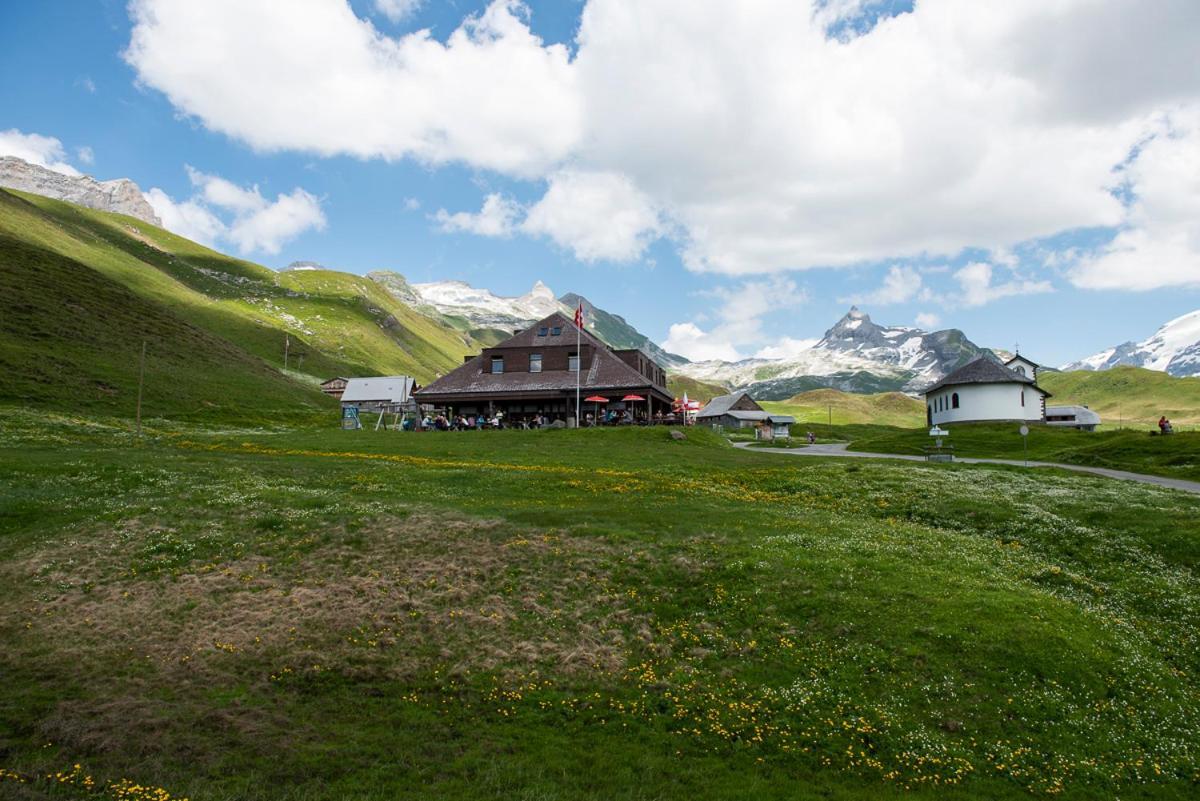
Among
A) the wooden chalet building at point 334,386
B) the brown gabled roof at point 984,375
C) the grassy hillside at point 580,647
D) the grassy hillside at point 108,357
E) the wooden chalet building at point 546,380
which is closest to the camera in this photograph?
the grassy hillside at point 580,647

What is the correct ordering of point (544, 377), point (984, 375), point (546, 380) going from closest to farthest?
point (546, 380) → point (544, 377) → point (984, 375)

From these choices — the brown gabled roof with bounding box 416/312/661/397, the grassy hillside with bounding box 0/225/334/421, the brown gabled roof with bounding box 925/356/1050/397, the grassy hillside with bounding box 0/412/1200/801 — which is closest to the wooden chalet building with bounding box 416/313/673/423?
the brown gabled roof with bounding box 416/312/661/397

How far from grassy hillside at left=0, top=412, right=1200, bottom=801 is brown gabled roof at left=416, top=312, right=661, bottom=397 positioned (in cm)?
3978

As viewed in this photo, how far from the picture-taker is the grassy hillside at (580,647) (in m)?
13.0

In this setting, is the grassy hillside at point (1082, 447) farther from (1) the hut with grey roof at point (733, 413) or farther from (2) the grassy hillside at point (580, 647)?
(1) the hut with grey roof at point (733, 413)

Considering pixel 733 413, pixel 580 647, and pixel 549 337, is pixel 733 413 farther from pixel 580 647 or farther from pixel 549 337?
pixel 580 647

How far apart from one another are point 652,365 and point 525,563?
63.8 metres

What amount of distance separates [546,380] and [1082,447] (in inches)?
2110

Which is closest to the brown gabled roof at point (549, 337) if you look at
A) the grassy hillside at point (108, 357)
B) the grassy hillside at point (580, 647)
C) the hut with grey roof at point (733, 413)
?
the grassy hillside at point (108, 357)

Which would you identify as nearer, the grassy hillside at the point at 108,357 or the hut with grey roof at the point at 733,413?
the grassy hillside at the point at 108,357

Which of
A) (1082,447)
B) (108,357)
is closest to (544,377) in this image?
(1082,447)

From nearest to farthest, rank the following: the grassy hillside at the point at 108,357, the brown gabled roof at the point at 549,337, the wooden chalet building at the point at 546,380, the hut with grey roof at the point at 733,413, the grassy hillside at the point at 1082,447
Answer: the grassy hillside at the point at 1082,447 → the wooden chalet building at the point at 546,380 → the grassy hillside at the point at 108,357 → the brown gabled roof at the point at 549,337 → the hut with grey roof at the point at 733,413

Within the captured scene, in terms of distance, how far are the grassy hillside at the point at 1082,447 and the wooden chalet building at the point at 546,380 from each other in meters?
27.3

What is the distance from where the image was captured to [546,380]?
240 ft
